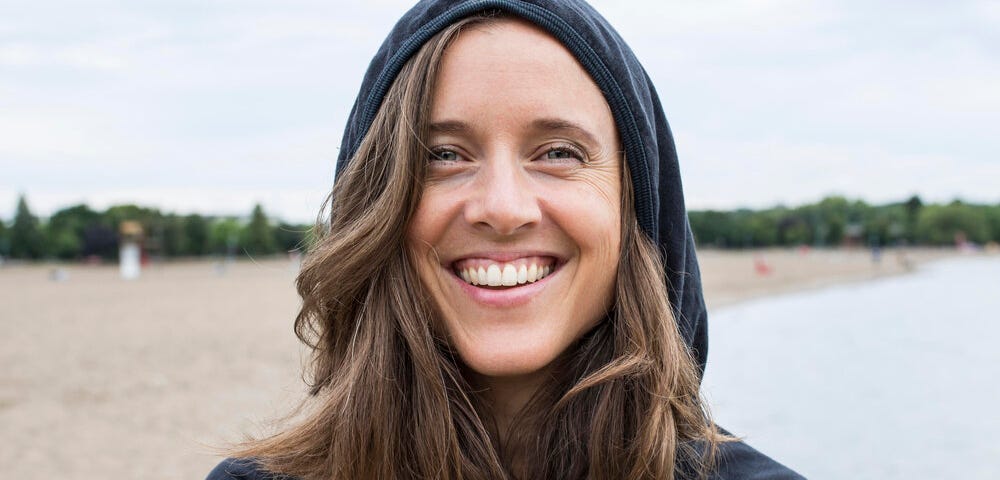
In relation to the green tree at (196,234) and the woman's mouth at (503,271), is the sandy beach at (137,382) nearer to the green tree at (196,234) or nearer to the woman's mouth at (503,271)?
the woman's mouth at (503,271)

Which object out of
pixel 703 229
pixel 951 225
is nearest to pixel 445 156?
pixel 703 229

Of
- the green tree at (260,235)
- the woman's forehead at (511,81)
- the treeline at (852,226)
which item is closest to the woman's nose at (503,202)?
the woman's forehead at (511,81)

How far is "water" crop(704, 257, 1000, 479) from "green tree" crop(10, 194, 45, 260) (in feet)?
239

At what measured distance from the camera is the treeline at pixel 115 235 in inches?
3110

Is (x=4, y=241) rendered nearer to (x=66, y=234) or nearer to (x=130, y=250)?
(x=66, y=234)

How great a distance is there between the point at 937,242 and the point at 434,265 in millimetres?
136932

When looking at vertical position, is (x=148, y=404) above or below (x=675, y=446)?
below

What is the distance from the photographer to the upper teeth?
171 cm

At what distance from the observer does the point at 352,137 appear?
202 cm

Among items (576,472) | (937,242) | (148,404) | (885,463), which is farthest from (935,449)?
(937,242)

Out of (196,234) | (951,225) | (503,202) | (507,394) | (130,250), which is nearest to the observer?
(503,202)

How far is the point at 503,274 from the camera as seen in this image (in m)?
1.71

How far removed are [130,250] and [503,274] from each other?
56.7 meters

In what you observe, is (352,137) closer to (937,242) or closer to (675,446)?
(675,446)
